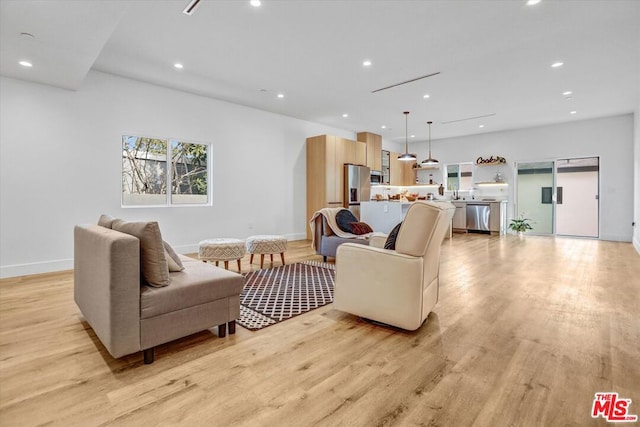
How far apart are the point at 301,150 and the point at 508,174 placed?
5.96 metres

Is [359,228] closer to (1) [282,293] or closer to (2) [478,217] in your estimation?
(1) [282,293]

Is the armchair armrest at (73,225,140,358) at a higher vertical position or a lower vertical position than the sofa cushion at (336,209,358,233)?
lower

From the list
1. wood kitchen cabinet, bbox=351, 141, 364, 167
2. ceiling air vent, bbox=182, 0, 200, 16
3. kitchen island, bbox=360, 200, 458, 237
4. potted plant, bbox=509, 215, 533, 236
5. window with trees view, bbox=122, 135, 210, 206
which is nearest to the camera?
ceiling air vent, bbox=182, 0, 200, 16

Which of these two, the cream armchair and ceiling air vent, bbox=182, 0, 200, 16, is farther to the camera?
ceiling air vent, bbox=182, 0, 200, 16

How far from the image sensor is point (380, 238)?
11.5ft

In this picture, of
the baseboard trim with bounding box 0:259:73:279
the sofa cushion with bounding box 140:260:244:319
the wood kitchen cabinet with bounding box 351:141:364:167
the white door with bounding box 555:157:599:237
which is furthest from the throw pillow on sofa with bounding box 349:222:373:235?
the white door with bounding box 555:157:599:237

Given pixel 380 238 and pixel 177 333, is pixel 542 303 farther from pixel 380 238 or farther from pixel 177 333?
pixel 177 333

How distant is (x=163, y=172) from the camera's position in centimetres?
553

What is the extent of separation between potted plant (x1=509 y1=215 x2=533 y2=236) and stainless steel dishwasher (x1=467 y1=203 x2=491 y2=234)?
0.64 m

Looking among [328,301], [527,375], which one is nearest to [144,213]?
[328,301]

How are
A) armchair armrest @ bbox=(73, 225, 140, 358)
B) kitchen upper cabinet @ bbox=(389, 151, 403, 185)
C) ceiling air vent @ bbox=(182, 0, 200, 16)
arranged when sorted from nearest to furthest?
1. armchair armrest @ bbox=(73, 225, 140, 358)
2. ceiling air vent @ bbox=(182, 0, 200, 16)
3. kitchen upper cabinet @ bbox=(389, 151, 403, 185)

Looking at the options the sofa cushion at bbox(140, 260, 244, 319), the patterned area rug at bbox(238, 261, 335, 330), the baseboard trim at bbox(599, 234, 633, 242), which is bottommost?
the patterned area rug at bbox(238, 261, 335, 330)

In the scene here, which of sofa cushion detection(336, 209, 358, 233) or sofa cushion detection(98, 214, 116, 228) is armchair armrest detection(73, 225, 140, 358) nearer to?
sofa cushion detection(98, 214, 116, 228)

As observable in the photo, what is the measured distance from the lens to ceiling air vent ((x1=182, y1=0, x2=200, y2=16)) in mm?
2951
